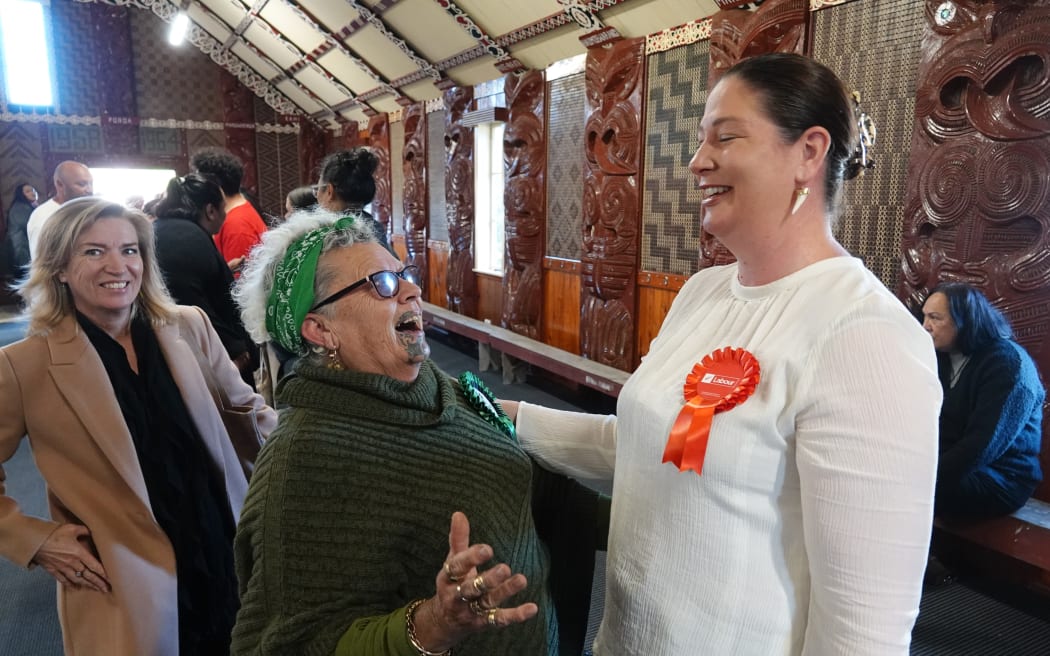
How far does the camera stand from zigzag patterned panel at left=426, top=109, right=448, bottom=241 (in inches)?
302

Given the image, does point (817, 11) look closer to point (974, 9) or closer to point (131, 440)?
point (974, 9)

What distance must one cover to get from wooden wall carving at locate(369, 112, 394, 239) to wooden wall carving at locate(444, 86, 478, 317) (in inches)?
87.8

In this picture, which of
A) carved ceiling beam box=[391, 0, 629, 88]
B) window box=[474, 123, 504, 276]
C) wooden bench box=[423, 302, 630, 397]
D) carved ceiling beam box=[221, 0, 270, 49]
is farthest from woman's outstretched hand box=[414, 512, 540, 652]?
carved ceiling beam box=[221, 0, 270, 49]

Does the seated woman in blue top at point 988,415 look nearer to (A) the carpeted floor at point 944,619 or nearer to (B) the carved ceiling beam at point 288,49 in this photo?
(A) the carpeted floor at point 944,619

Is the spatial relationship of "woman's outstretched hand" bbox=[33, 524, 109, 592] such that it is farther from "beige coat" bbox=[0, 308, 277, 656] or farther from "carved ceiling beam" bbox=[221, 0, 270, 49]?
"carved ceiling beam" bbox=[221, 0, 270, 49]

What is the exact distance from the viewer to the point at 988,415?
2637 millimetres

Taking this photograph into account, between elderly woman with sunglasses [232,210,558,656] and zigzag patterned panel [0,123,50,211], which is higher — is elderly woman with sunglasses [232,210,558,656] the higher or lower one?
the lower one

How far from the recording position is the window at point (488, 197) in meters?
7.02

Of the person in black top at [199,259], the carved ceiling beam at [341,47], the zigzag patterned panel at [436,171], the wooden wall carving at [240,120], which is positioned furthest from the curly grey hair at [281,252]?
the wooden wall carving at [240,120]

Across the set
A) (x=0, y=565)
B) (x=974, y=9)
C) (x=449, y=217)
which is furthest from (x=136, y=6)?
(x=974, y=9)

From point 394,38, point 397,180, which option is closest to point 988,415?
point 394,38

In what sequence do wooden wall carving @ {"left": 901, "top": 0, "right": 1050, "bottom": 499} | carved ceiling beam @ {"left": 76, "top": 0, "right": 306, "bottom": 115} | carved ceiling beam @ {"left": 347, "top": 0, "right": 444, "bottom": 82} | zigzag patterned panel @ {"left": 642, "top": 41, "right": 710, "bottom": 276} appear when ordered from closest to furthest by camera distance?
wooden wall carving @ {"left": 901, "top": 0, "right": 1050, "bottom": 499} → zigzag patterned panel @ {"left": 642, "top": 41, "right": 710, "bottom": 276} → carved ceiling beam @ {"left": 347, "top": 0, "right": 444, "bottom": 82} → carved ceiling beam @ {"left": 76, "top": 0, "right": 306, "bottom": 115}

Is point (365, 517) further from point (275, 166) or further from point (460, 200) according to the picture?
point (275, 166)

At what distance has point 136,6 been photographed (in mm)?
10266
